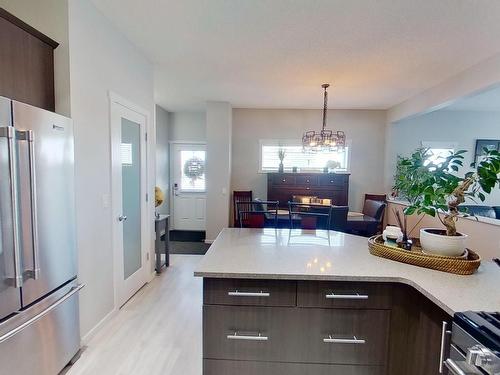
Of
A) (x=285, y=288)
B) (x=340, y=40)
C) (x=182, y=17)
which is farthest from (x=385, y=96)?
(x=285, y=288)

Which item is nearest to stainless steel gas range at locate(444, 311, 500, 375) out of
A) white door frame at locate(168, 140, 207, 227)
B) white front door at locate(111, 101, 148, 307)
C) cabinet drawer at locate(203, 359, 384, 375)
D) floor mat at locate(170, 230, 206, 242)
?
cabinet drawer at locate(203, 359, 384, 375)

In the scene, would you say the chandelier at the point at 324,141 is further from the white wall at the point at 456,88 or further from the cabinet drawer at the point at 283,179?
the white wall at the point at 456,88

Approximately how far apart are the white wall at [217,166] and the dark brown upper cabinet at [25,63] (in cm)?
351

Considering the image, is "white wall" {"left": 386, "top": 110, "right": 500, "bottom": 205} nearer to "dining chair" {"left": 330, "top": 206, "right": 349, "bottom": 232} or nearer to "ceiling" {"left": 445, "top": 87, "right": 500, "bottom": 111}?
"ceiling" {"left": 445, "top": 87, "right": 500, "bottom": 111}

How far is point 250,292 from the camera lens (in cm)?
145

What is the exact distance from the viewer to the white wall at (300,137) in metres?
6.00

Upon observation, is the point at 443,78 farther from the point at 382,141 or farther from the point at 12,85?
the point at 12,85

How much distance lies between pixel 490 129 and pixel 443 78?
302cm

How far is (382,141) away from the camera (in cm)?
600

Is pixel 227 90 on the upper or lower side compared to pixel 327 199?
upper

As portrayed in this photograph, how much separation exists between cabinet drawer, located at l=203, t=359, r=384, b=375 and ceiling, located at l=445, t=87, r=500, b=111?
15.7ft

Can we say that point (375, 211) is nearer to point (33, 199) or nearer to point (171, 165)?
point (171, 165)

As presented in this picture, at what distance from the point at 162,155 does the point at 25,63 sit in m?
4.25

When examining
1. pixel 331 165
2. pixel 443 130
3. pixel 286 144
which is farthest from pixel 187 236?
pixel 443 130
